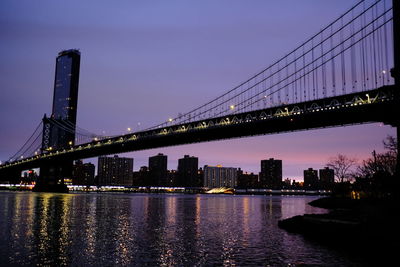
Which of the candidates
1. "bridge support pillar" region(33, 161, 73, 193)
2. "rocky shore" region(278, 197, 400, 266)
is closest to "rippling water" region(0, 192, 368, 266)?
"rocky shore" region(278, 197, 400, 266)

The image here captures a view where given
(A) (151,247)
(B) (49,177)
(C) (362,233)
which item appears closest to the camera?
(A) (151,247)

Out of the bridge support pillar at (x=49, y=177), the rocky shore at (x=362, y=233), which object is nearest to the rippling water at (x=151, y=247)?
the rocky shore at (x=362, y=233)

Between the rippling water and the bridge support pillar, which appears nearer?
the rippling water

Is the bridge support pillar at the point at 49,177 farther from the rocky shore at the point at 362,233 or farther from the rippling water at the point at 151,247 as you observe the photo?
the rocky shore at the point at 362,233

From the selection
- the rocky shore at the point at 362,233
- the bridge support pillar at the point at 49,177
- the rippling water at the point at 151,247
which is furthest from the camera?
the bridge support pillar at the point at 49,177

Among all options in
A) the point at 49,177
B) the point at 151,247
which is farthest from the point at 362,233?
the point at 49,177

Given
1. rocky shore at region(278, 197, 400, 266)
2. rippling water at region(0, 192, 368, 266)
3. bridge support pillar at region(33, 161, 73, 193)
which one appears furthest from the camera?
bridge support pillar at region(33, 161, 73, 193)

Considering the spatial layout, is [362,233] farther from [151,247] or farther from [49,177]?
Result: [49,177]

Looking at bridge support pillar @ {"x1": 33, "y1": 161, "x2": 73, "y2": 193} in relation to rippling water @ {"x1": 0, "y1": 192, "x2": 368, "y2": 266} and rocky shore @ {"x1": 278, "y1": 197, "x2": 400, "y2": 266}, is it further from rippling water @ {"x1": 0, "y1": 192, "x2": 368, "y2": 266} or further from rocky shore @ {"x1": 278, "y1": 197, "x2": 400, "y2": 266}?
rocky shore @ {"x1": 278, "y1": 197, "x2": 400, "y2": 266}

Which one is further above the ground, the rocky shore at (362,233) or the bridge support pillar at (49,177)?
the bridge support pillar at (49,177)

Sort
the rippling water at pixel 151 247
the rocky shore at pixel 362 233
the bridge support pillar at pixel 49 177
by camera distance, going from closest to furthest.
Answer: the rippling water at pixel 151 247 < the rocky shore at pixel 362 233 < the bridge support pillar at pixel 49 177

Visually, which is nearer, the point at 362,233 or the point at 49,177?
the point at 362,233

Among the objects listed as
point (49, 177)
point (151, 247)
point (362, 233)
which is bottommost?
point (151, 247)

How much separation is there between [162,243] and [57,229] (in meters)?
7.47
